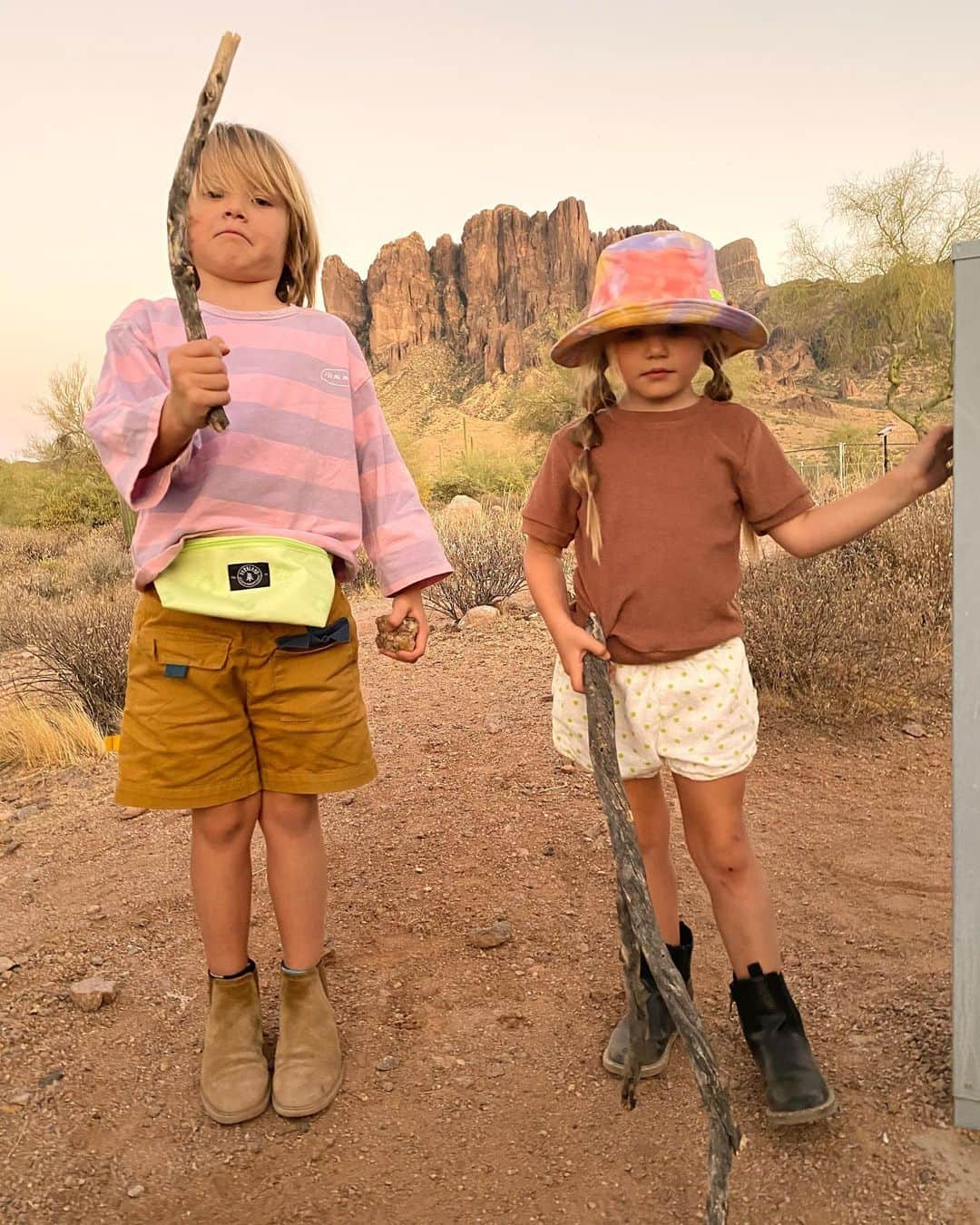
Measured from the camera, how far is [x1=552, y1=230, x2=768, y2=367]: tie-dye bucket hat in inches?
72.2

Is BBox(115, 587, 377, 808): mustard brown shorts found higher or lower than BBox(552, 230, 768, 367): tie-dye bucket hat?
lower

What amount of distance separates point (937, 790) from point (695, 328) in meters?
2.68

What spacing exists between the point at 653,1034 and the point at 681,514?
1.07 meters

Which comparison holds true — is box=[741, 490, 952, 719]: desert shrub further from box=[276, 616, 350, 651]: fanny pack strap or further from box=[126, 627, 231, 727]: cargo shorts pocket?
box=[126, 627, 231, 727]: cargo shorts pocket

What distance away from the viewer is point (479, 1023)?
2369 millimetres

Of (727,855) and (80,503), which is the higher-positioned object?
(727,855)

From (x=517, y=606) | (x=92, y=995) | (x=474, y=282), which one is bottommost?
(x=517, y=606)

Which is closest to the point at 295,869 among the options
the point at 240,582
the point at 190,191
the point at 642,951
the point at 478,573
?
the point at 240,582

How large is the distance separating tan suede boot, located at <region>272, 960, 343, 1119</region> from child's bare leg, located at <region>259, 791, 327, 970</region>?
54 millimetres

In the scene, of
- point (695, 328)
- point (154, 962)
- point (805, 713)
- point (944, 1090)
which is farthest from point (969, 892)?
point (805, 713)

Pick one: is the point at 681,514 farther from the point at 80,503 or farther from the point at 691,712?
the point at 80,503

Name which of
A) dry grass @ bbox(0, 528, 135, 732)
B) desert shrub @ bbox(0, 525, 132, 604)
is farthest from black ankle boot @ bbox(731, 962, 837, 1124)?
desert shrub @ bbox(0, 525, 132, 604)

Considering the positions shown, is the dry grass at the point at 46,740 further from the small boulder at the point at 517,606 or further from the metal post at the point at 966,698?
the metal post at the point at 966,698

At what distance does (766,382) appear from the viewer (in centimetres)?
5847
